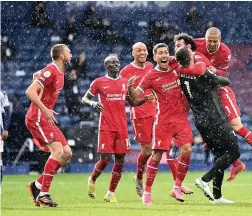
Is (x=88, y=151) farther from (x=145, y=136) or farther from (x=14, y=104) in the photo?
(x=145, y=136)

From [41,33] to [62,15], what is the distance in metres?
0.90

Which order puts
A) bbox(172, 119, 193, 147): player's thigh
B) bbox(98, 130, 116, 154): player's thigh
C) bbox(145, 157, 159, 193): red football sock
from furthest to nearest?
bbox(98, 130, 116, 154): player's thigh, bbox(172, 119, 193, 147): player's thigh, bbox(145, 157, 159, 193): red football sock

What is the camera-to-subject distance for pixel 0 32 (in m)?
25.9

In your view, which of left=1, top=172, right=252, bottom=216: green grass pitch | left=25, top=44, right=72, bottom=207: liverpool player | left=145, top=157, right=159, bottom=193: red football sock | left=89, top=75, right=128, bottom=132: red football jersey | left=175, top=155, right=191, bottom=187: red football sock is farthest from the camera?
left=89, top=75, right=128, bottom=132: red football jersey

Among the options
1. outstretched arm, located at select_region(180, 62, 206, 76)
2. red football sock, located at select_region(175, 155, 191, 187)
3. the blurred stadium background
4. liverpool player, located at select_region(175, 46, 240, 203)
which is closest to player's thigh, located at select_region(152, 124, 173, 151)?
red football sock, located at select_region(175, 155, 191, 187)

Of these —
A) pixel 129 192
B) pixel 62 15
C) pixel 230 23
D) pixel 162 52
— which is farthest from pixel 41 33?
pixel 162 52

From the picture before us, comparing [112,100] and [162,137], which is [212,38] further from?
[112,100]

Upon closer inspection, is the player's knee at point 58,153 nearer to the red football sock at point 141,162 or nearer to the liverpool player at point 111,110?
the liverpool player at point 111,110

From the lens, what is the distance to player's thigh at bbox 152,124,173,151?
11.6m

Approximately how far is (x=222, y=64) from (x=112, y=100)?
64.1 inches

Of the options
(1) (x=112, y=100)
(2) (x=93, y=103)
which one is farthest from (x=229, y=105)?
(2) (x=93, y=103)

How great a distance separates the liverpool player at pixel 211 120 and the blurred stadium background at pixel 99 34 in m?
11.4

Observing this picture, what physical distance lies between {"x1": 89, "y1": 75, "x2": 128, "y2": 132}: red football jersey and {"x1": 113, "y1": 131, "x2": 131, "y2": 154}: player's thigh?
0.08 m

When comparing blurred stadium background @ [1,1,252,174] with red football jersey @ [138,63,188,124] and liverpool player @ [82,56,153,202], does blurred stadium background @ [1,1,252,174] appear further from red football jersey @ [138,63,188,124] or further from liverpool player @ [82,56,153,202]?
red football jersey @ [138,63,188,124]
